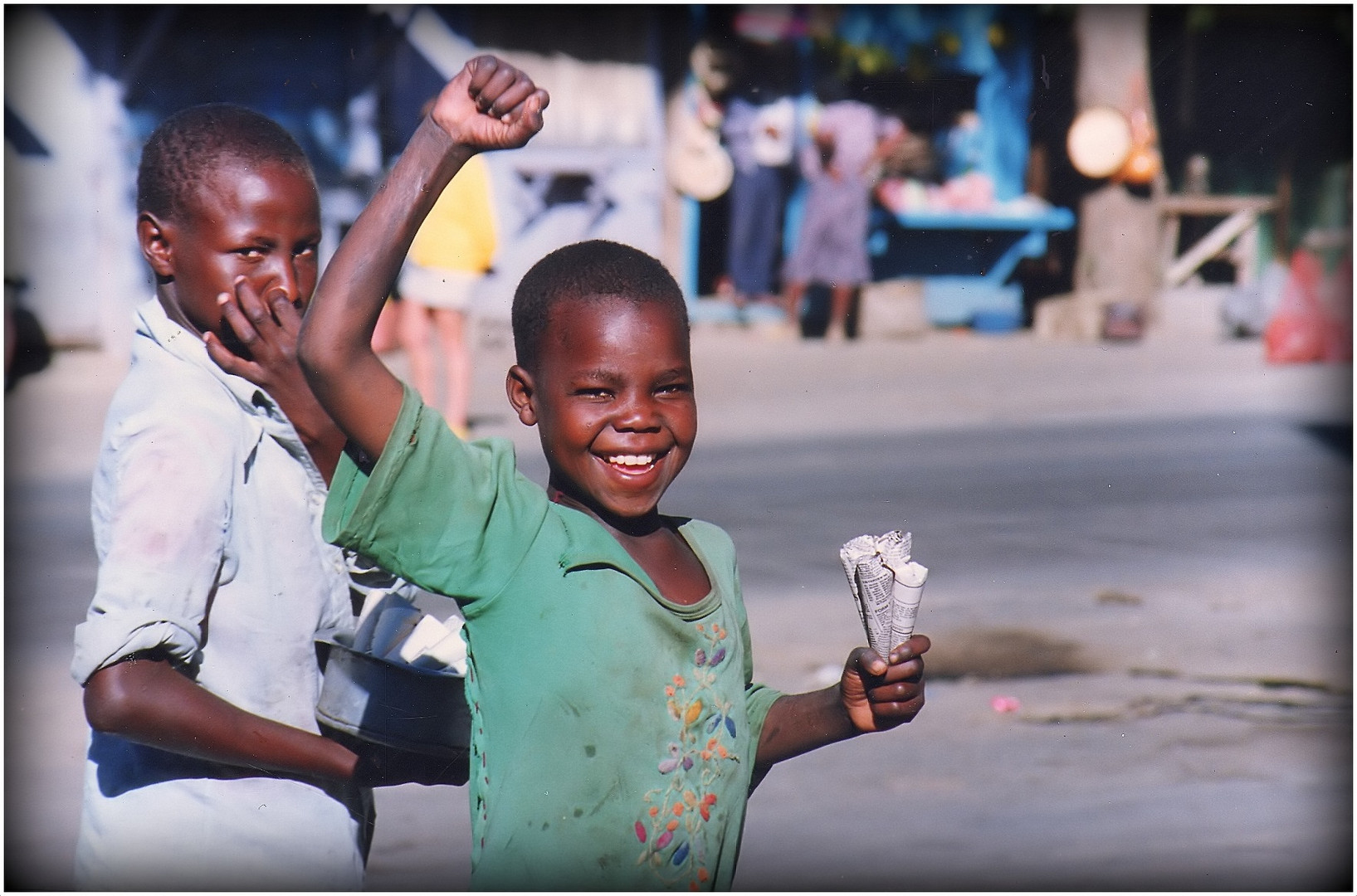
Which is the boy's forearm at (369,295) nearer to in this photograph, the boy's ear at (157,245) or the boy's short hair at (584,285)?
the boy's short hair at (584,285)

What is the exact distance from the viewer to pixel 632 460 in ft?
6.32

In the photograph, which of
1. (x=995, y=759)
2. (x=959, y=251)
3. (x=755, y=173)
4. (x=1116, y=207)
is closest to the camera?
(x=995, y=759)

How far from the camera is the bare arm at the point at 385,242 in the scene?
5.32 ft

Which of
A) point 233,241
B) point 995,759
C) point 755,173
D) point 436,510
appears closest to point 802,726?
point 436,510

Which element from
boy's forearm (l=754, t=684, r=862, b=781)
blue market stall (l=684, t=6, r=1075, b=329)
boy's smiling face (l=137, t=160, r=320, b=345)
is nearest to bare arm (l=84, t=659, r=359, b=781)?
boy's smiling face (l=137, t=160, r=320, b=345)

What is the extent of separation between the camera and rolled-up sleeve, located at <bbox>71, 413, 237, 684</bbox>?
6.07 ft

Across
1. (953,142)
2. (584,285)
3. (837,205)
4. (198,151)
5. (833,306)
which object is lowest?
(584,285)

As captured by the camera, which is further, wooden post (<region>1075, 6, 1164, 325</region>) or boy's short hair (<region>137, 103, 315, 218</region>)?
wooden post (<region>1075, 6, 1164, 325</region>)

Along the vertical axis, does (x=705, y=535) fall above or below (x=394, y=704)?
above

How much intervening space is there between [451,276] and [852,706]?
5.49 metres

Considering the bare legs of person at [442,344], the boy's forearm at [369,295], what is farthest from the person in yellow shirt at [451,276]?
the boy's forearm at [369,295]

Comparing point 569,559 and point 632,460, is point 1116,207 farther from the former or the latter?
point 569,559

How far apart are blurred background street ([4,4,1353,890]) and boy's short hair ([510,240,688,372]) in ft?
5.39

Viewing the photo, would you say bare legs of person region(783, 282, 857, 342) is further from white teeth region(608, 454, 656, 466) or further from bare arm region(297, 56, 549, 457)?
bare arm region(297, 56, 549, 457)
